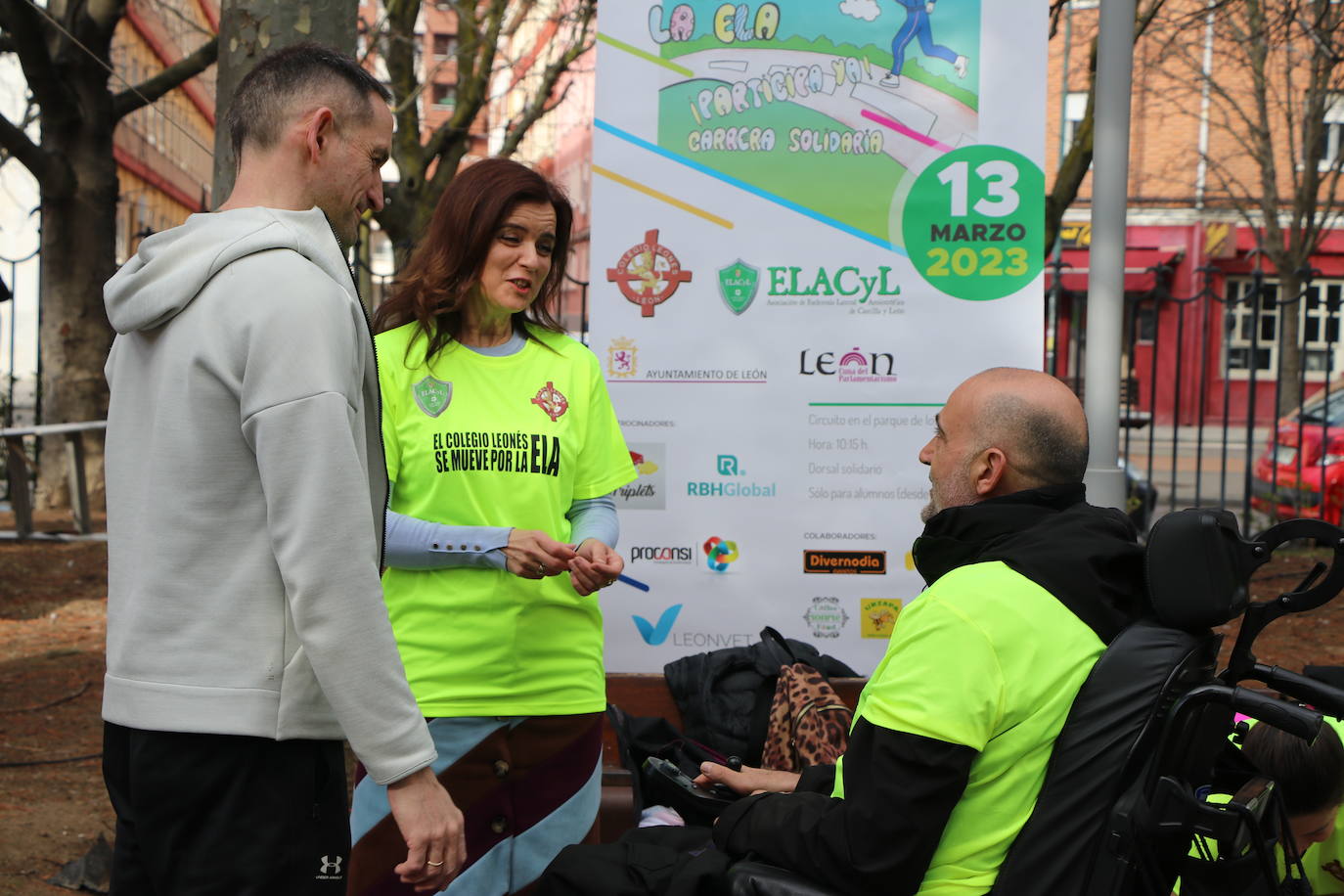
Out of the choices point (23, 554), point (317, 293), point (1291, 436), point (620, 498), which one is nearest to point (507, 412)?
point (317, 293)

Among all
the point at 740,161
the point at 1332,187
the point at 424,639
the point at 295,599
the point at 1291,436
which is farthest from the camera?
the point at 1332,187

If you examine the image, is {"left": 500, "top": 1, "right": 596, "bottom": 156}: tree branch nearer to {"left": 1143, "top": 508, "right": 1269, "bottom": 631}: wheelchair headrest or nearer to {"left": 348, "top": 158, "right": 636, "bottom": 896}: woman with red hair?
{"left": 348, "top": 158, "right": 636, "bottom": 896}: woman with red hair

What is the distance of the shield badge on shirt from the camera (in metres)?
2.83

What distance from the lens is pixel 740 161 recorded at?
4496 mm

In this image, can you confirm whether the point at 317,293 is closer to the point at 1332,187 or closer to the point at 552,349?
the point at 552,349

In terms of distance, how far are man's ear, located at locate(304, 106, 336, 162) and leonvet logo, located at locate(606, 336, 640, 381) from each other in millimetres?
2544

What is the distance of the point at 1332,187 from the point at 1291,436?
8.70 meters

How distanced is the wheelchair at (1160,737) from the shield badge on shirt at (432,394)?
143 centimetres

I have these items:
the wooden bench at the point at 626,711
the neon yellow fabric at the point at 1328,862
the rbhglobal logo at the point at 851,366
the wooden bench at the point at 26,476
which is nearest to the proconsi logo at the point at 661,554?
the wooden bench at the point at 626,711

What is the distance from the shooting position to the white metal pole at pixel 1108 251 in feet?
14.0

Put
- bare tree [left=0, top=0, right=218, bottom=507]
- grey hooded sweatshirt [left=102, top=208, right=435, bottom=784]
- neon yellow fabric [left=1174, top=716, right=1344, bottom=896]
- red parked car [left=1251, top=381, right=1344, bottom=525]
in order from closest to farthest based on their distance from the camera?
grey hooded sweatshirt [left=102, top=208, right=435, bottom=784], neon yellow fabric [left=1174, top=716, right=1344, bottom=896], red parked car [left=1251, top=381, right=1344, bottom=525], bare tree [left=0, top=0, right=218, bottom=507]

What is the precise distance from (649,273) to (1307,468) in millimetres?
7577

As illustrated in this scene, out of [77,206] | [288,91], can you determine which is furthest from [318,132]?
[77,206]

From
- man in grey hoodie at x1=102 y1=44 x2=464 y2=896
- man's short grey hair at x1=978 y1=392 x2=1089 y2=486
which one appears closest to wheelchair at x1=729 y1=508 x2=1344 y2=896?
man's short grey hair at x1=978 y1=392 x2=1089 y2=486
